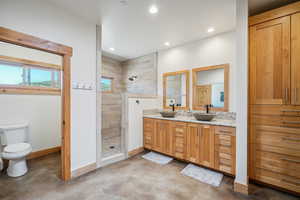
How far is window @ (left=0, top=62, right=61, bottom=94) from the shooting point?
2.55 m

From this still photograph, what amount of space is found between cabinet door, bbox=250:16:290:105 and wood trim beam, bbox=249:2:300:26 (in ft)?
0.16

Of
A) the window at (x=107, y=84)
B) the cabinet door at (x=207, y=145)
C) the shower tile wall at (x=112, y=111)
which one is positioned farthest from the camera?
the window at (x=107, y=84)

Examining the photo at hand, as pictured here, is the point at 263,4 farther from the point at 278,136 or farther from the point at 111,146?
the point at 111,146

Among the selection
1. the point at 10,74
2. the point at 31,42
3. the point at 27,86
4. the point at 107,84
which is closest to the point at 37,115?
the point at 27,86

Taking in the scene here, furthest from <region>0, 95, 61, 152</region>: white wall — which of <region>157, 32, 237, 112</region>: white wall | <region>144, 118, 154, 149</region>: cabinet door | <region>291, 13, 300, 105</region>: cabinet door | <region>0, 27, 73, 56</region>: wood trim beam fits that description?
<region>291, 13, 300, 105</region>: cabinet door

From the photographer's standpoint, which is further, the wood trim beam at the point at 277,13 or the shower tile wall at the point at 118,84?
the shower tile wall at the point at 118,84

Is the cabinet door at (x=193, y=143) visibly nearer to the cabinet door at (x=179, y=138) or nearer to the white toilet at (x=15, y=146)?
the cabinet door at (x=179, y=138)

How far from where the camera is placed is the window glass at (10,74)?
252 centimetres

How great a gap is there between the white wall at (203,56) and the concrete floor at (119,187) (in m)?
1.51

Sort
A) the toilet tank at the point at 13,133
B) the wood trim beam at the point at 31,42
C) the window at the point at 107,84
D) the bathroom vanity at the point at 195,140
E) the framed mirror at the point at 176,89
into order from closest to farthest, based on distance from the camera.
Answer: the wood trim beam at the point at 31,42 < the bathroom vanity at the point at 195,140 < the toilet tank at the point at 13,133 < the framed mirror at the point at 176,89 < the window at the point at 107,84

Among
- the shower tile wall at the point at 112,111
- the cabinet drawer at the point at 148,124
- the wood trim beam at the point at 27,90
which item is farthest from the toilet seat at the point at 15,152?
the cabinet drawer at the point at 148,124

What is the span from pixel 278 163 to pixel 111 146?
3.08 meters

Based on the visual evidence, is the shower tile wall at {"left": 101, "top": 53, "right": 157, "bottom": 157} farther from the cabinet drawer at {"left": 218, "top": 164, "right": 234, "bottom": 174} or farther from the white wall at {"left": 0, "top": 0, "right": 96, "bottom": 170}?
the cabinet drawer at {"left": 218, "top": 164, "right": 234, "bottom": 174}

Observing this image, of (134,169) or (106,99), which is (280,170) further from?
(106,99)
